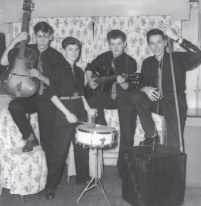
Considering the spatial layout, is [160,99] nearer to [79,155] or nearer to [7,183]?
[79,155]

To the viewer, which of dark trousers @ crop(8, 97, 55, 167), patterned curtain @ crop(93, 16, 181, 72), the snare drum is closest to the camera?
the snare drum

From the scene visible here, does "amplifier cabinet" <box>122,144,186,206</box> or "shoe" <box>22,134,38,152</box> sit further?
"shoe" <box>22,134,38,152</box>

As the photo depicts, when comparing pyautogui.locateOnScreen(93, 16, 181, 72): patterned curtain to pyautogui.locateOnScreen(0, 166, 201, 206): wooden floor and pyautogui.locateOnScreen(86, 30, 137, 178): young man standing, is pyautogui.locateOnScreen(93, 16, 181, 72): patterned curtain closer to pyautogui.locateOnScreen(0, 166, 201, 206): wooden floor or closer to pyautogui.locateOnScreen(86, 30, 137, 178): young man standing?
pyautogui.locateOnScreen(86, 30, 137, 178): young man standing

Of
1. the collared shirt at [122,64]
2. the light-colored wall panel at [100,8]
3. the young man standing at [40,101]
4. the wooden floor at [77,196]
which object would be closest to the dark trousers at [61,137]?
the wooden floor at [77,196]

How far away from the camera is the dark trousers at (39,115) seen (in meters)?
2.99

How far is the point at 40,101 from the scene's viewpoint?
317 centimetres

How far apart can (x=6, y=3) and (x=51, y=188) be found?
2.97 meters

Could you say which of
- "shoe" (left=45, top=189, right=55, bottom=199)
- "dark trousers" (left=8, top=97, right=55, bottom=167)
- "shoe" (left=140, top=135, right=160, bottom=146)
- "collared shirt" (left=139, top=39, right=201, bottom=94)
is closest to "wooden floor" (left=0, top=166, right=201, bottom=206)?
"shoe" (left=45, top=189, right=55, bottom=199)

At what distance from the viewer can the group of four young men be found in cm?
286

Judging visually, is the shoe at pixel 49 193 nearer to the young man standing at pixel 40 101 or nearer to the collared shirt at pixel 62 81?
the young man standing at pixel 40 101

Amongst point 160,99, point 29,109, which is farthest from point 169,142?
point 29,109

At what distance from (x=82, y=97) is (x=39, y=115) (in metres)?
0.55

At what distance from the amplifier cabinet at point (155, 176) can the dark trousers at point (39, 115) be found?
38.3 inches

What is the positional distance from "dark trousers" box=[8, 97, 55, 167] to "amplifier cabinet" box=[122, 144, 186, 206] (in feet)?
3.19
